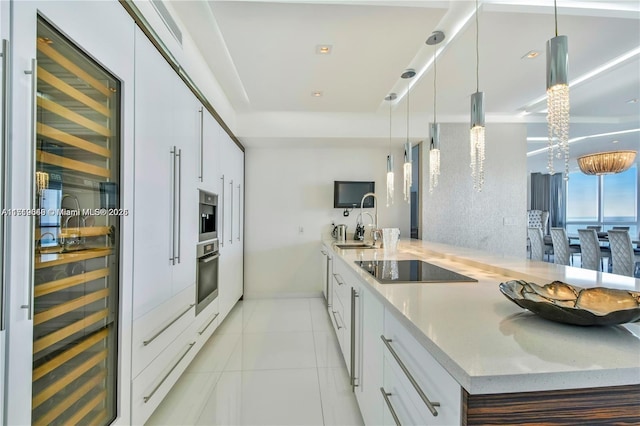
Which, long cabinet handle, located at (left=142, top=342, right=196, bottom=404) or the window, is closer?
long cabinet handle, located at (left=142, top=342, right=196, bottom=404)

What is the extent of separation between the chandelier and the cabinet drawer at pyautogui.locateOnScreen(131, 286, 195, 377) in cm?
584

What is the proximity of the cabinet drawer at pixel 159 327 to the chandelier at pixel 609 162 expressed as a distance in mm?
5844

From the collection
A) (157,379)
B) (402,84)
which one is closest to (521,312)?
(157,379)

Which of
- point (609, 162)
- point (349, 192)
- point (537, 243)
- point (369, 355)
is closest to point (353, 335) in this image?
point (369, 355)

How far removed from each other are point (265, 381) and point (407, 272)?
4.47 ft

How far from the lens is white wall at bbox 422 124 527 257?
3861 millimetres

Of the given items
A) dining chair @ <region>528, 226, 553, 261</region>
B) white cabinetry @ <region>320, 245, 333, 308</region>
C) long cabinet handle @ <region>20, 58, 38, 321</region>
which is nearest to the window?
dining chair @ <region>528, 226, 553, 261</region>

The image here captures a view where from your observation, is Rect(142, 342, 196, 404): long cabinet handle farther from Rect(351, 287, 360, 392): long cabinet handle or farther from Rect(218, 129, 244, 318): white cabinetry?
Rect(351, 287, 360, 392): long cabinet handle

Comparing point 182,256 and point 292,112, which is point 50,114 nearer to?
point 182,256

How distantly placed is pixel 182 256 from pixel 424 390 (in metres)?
1.67

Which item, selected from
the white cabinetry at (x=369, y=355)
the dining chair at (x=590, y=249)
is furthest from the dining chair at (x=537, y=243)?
the white cabinetry at (x=369, y=355)

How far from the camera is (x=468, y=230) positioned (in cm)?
386

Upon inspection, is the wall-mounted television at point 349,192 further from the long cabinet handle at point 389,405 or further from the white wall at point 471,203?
the long cabinet handle at point 389,405

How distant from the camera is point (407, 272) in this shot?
1.60 meters
